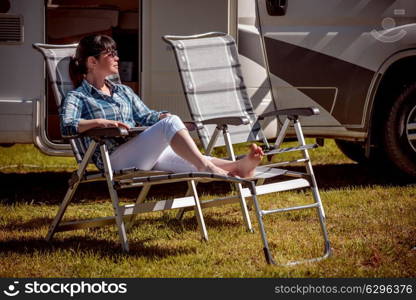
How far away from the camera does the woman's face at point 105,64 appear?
207 inches

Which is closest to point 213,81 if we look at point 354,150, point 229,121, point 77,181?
point 229,121

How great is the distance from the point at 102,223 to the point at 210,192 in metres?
1.86

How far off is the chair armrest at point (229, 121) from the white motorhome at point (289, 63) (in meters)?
1.25

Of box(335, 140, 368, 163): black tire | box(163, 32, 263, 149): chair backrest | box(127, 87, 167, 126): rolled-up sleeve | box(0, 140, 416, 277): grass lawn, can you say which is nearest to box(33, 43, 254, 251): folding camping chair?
box(0, 140, 416, 277): grass lawn

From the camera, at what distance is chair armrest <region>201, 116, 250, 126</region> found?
5348 mm

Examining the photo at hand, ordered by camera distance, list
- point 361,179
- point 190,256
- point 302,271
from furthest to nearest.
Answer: point 361,179 → point 190,256 → point 302,271

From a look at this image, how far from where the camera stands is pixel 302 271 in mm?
4500

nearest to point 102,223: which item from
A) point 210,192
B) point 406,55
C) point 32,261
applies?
point 32,261

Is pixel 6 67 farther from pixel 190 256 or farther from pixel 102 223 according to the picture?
pixel 190 256

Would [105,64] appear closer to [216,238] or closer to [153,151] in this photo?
[153,151]

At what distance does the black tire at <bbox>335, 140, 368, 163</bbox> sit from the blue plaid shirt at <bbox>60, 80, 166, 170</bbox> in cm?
330

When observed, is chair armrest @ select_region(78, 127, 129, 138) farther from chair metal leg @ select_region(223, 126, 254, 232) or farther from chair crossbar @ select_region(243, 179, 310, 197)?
chair crossbar @ select_region(243, 179, 310, 197)

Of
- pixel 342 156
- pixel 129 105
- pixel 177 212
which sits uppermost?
pixel 129 105

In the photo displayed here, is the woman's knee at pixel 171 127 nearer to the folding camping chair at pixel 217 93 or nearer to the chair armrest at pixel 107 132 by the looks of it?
the chair armrest at pixel 107 132
